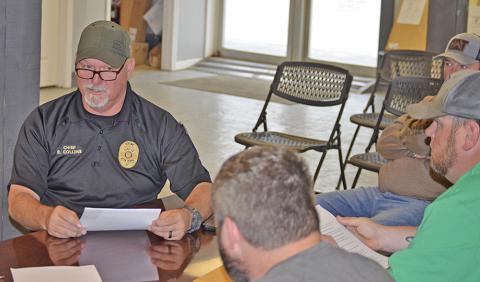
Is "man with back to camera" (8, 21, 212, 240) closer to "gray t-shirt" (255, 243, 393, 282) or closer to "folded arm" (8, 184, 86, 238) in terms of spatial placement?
"folded arm" (8, 184, 86, 238)

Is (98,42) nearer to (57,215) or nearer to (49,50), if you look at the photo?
(57,215)

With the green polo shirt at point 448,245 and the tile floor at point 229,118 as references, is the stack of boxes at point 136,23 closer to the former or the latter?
the tile floor at point 229,118

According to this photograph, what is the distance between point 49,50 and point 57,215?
26.8 feet

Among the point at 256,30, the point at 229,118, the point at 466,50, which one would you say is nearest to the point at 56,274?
the point at 466,50

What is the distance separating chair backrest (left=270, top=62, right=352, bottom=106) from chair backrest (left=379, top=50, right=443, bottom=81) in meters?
1.28

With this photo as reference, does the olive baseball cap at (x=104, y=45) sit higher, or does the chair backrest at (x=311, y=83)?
the olive baseball cap at (x=104, y=45)

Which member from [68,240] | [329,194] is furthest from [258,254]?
[329,194]

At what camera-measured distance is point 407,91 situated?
655cm

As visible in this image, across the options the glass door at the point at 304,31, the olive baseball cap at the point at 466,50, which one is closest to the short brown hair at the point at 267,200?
the olive baseball cap at the point at 466,50

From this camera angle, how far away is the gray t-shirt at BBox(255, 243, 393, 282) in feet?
6.03

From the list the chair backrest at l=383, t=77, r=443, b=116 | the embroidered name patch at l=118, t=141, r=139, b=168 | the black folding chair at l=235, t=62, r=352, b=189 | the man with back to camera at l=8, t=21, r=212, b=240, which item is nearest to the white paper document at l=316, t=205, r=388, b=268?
the man with back to camera at l=8, t=21, r=212, b=240

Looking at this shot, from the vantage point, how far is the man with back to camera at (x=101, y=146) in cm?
351

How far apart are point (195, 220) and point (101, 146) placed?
0.51 meters

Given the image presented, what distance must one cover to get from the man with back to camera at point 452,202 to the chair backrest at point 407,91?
354cm
